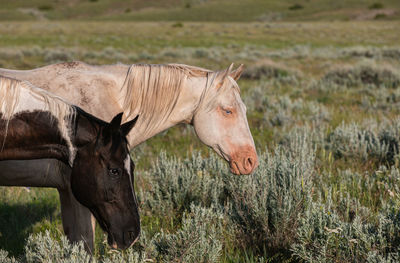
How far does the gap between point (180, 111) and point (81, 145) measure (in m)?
1.33

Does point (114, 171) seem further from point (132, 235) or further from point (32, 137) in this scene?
point (32, 137)

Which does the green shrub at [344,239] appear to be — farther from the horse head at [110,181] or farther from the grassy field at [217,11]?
the grassy field at [217,11]

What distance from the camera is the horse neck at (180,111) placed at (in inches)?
143

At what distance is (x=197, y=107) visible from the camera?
144 inches

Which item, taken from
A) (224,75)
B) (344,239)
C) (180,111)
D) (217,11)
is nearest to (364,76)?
(224,75)

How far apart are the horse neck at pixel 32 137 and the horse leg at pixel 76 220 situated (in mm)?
731

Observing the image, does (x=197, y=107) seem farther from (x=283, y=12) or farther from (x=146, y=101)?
(x=283, y=12)

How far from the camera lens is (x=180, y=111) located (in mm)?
3686

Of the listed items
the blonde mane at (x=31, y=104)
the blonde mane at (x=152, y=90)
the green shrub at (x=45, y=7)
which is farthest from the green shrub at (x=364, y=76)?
the green shrub at (x=45, y=7)

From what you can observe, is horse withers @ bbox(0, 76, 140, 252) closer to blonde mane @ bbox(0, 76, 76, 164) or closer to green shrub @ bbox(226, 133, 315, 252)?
blonde mane @ bbox(0, 76, 76, 164)

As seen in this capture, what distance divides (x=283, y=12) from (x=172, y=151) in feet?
272

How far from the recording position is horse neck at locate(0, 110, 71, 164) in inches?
98.8

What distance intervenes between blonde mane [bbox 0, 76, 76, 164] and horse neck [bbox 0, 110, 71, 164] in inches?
1.1

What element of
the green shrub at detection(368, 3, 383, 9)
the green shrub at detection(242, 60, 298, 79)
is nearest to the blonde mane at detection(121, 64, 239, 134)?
the green shrub at detection(242, 60, 298, 79)
